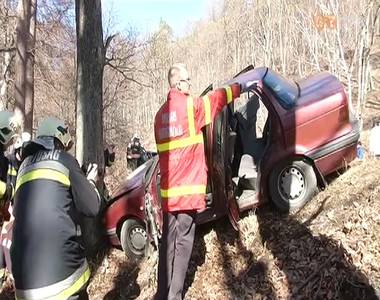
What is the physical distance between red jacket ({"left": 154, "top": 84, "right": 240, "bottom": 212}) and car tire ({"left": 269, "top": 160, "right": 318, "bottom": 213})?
171 cm

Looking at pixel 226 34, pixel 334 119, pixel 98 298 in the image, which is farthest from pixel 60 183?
pixel 226 34

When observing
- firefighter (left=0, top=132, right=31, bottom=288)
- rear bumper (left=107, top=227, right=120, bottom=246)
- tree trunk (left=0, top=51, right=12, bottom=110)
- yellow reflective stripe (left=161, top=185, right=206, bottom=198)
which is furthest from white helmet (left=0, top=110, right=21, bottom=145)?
tree trunk (left=0, top=51, right=12, bottom=110)

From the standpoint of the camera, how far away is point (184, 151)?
4391 millimetres

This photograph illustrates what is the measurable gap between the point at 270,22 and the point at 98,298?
21.1 metres

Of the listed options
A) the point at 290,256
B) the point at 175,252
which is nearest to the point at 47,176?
the point at 175,252

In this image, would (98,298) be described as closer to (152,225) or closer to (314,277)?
(152,225)

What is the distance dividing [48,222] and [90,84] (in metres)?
3.82

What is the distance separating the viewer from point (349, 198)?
215 inches

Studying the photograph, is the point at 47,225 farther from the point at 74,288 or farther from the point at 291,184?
the point at 291,184

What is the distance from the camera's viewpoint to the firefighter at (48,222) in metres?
3.24

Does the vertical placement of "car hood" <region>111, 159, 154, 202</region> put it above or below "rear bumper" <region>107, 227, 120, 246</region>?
above

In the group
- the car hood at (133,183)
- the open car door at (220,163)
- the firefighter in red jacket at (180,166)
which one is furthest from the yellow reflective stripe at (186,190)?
the car hood at (133,183)

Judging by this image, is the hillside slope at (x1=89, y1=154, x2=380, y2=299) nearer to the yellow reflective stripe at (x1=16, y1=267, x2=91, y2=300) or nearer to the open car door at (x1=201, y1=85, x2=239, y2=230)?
the open car door at (x1=201, y1=85, x2=239, y2=230)

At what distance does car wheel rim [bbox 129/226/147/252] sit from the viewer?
21.1 ft
